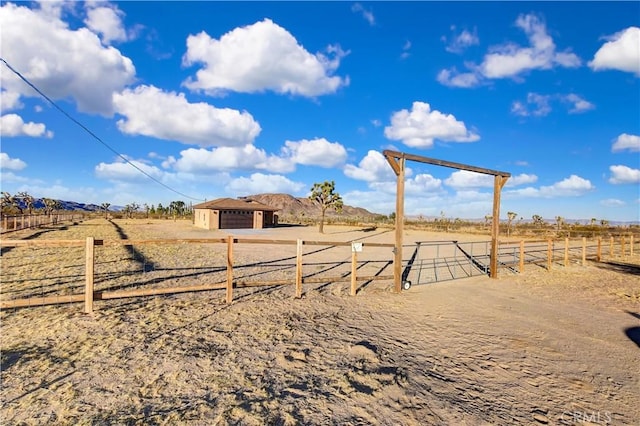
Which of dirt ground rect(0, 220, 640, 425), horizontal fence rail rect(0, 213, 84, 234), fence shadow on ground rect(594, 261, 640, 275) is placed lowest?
fence shadow on ground rect(594, 261, 640, 275)

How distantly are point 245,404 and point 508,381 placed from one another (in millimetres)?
3191

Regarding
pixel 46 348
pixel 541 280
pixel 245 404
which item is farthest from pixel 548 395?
pixel 541 280

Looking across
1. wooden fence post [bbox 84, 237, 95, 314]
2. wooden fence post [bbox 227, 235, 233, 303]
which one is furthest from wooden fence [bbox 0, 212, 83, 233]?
wooden fence post [bbox 227, 235, 233, 303]

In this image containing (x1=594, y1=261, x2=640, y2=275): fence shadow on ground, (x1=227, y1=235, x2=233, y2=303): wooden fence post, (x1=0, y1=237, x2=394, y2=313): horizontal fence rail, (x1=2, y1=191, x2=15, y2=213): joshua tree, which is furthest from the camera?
(x1=2, y1=191, x2=15, y2=213): joshua tree

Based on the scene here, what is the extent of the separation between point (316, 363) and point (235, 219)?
34.9 m

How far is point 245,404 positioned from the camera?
3357mm

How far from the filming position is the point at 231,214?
37.4 metres

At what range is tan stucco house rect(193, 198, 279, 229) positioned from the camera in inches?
1421

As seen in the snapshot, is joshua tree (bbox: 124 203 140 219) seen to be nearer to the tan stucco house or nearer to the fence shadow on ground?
the tan stucco house

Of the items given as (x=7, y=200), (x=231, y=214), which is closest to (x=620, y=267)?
(x=231, y=214)

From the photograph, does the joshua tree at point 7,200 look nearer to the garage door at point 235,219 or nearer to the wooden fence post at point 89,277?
the garage door at point 235,219

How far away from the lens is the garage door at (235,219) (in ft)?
121
